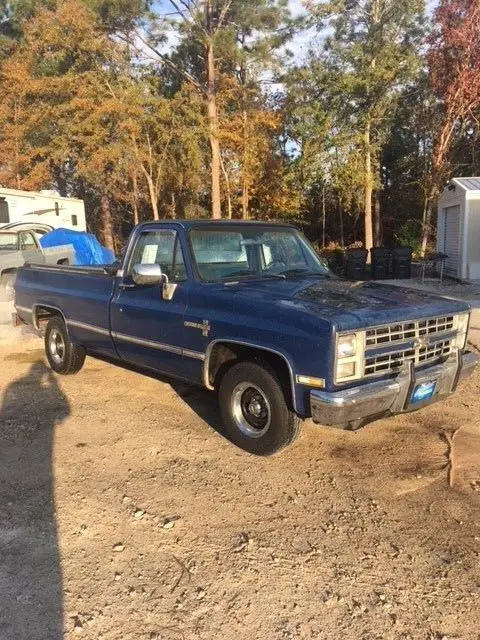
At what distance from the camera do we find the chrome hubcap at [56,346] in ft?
21.4

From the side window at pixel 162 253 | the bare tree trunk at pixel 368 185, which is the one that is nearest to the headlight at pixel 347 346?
the side window at pixel 162 253

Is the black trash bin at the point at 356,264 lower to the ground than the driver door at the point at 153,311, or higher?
lower

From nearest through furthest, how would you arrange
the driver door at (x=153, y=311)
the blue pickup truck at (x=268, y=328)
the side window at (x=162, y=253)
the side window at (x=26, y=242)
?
the blue pickup truck at (x=268, y=328)
the driver door at (x=153, y=311)
the side window at (x=162, y=253)
the side window at (x=26, y=242)

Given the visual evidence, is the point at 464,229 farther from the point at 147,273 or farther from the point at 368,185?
the point at 147,273

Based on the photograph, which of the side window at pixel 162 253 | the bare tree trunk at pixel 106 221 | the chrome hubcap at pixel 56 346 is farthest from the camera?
the bare tree trunk at pixel 106 221

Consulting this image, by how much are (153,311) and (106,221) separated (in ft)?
92.2

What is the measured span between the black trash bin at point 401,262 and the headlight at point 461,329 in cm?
1276

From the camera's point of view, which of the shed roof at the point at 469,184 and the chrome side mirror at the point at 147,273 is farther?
the shed roof at the point at 469,184

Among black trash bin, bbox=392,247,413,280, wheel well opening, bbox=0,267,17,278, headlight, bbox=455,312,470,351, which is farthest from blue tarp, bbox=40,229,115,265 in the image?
headlight, bbox=455,312,470,351

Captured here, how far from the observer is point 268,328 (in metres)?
3.86

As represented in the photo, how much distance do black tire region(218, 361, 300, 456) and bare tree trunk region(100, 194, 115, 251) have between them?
2809 centimetres

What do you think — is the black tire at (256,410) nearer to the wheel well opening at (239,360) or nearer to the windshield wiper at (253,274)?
the wheel well opening at (239,360)

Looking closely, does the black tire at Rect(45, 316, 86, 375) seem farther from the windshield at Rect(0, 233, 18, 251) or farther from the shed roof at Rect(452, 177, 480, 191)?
the shed roof at Rect(452, 177, 480, 191)

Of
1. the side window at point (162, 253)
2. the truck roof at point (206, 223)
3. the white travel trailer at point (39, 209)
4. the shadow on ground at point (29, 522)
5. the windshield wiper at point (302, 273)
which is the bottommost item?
the shadow on ground at point (29, 522)
